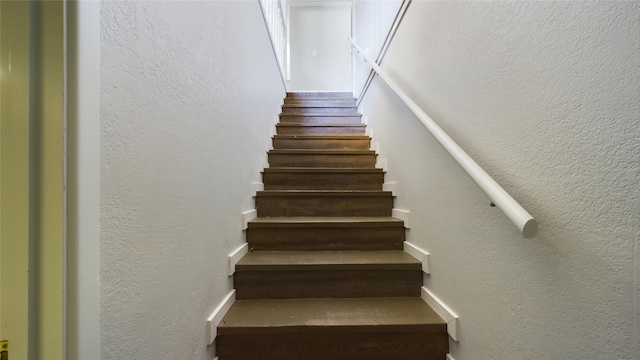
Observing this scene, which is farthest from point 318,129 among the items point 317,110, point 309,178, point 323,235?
point 323,235

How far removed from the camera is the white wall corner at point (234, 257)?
1111 millimetres

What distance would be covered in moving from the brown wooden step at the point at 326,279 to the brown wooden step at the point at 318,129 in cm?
165

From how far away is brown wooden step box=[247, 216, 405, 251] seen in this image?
1400 mm

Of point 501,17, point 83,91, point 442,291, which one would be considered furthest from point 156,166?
point 442,291

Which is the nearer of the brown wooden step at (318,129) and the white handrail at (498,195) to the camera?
the white handrail at (498,195)

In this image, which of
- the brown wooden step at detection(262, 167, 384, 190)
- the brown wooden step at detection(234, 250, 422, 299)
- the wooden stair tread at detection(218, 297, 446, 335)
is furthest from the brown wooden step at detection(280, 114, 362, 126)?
the wooden stair tread at detection(218, 297, 446, 335)

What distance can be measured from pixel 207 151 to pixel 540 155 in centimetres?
98

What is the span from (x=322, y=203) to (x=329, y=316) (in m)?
0.76

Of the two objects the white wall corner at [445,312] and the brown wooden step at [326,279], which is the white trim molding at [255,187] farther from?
the white wall corner at [445,312]

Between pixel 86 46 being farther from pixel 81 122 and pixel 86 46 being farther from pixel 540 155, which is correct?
pixel 540 155

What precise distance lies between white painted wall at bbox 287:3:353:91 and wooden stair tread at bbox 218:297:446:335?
4191mm

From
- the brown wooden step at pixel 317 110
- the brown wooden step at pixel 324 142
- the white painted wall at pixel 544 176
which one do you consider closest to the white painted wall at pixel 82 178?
the white painted wall at pixel 544 176

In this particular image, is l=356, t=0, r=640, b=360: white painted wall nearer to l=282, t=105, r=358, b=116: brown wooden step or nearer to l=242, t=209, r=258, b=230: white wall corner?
l=242, t=209, r=258, b=230: white wall corner

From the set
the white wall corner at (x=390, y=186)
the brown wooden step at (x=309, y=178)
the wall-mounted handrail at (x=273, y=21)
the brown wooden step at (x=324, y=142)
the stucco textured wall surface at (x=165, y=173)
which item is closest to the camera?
the stucco textured wall surface at (x=165, y=173)
